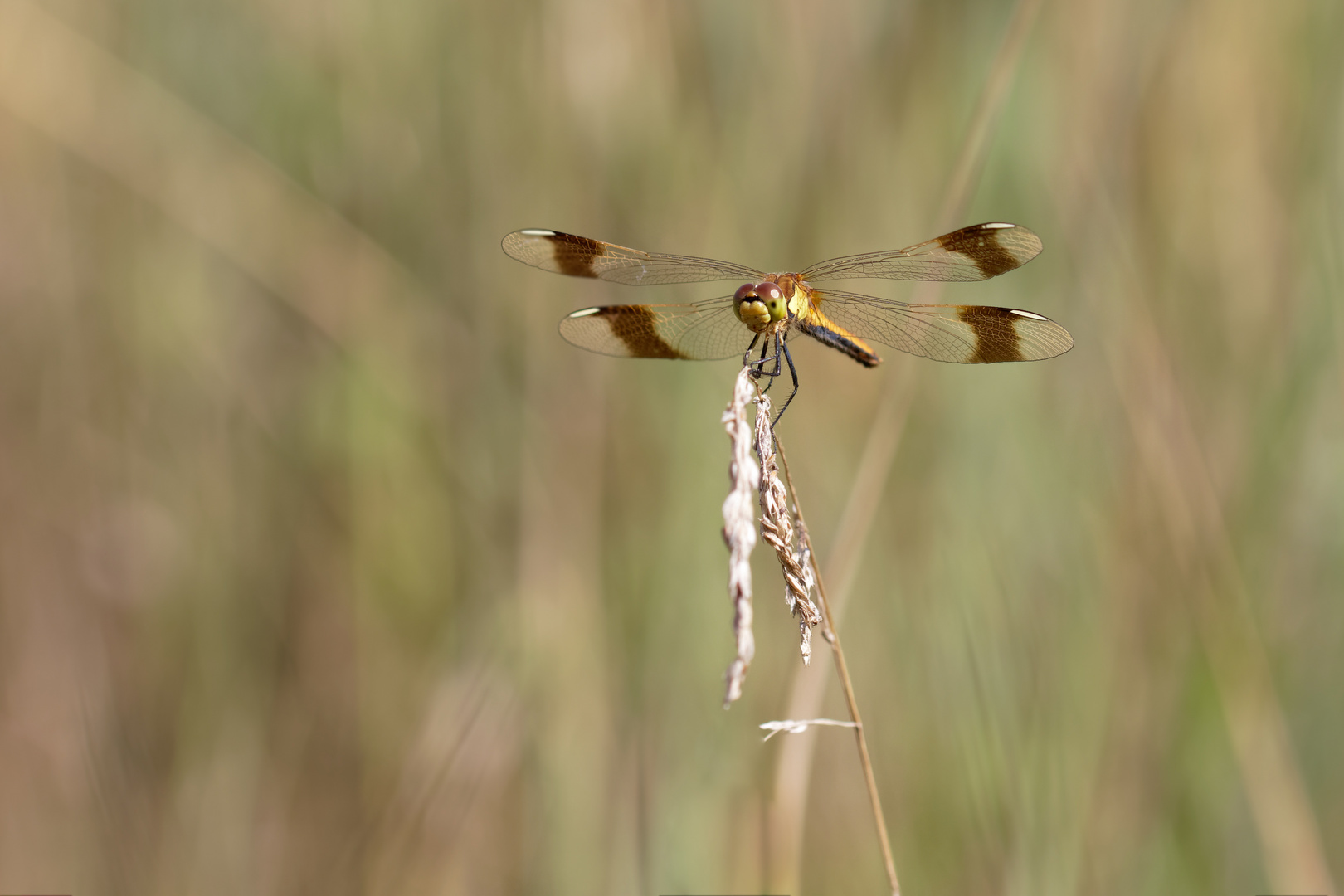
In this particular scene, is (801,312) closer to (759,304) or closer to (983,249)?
(759,304)

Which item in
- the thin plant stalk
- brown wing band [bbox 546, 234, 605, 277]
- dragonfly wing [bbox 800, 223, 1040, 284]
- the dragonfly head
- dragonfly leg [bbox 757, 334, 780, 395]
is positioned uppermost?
brown wing band [bbox 546, 234, 605, 277]

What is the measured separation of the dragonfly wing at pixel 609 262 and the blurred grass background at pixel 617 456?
0.84ft

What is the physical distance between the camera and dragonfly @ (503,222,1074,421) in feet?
5.82

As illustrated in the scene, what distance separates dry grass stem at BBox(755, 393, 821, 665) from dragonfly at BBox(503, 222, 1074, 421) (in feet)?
1.89

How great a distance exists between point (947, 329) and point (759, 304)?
1.43ft

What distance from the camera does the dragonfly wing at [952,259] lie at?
6.04 feet

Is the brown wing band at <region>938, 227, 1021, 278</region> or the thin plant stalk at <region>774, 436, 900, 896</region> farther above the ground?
the brown wing band at <region>938, 227, 1021, 278</region>

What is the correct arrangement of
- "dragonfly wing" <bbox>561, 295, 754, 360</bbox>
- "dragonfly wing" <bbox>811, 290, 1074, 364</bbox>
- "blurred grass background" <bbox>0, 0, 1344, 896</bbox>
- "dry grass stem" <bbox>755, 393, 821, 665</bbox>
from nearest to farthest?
"dry grass stem" <bbox>755, 393, 821, 665</bbox> < "dragonfly wing" <bbox>811, 290, 1074, 364</bbox> < "blurred grass background" <bbox>0, 0, 1344, 896</bbox> < "dragonfly wing" <bbox>561, 295, 754, 360</bbox>

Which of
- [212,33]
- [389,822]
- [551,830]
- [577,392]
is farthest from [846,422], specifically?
[212,33]

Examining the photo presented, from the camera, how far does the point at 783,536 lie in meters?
1.07

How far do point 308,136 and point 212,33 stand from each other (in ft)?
1.54

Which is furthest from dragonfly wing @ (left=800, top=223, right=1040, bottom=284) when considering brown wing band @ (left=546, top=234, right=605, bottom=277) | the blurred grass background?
brown wing band @ (left=546, top=234, right=605, bottom=277)

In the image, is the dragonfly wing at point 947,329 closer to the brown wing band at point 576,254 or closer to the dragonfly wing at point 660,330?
the dragonfly wing at point 660,330

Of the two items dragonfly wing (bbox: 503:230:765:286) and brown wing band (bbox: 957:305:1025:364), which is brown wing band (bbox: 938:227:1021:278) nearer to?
brown wing band (bbox: 957:305:1025:364)
